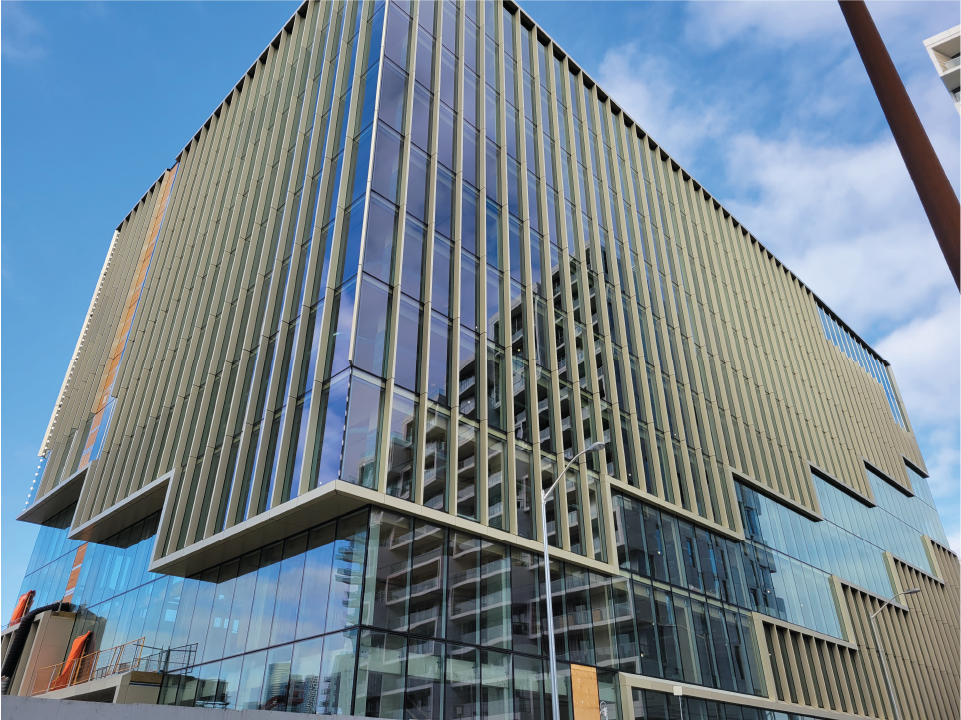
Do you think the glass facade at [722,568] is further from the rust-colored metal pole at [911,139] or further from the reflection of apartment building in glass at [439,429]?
the rust-colored metal pole at [911,139]

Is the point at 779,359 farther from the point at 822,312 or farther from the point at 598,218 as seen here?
the point at 598,218

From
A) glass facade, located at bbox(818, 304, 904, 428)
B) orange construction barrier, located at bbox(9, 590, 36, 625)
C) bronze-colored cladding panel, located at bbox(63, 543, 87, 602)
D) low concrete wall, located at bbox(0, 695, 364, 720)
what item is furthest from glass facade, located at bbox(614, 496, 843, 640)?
orange construction barrier, located at bbox(9, 590, 36, 625)

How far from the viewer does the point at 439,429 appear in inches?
966

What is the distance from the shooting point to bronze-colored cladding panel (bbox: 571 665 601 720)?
2477 cm

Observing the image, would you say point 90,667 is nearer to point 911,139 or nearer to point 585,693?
point 585,693

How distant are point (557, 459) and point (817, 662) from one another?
23.0 metres

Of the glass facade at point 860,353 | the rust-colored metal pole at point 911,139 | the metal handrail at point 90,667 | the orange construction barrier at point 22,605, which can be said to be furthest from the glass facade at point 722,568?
the orange construction barrier at point 22,605

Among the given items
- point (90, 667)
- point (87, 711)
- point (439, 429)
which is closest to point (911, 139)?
point (87, 711)

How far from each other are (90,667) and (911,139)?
36.8 m

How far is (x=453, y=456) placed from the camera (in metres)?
24.4

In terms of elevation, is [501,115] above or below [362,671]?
above

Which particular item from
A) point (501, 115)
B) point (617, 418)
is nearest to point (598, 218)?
point (501, 115)

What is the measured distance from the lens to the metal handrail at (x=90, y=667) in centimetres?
2893

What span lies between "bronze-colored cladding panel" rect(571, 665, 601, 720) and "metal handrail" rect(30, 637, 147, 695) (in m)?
17.0
